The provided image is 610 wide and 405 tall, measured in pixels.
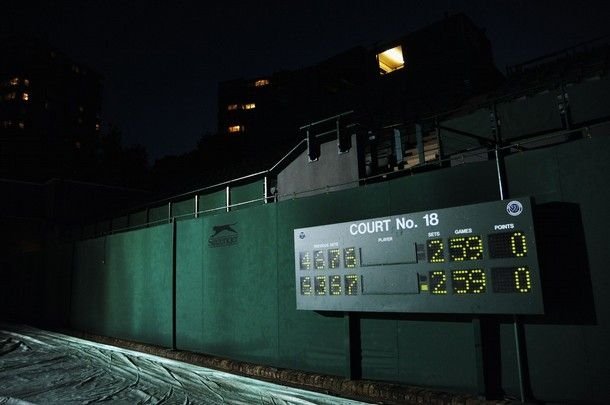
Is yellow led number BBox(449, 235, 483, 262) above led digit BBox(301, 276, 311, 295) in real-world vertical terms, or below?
above

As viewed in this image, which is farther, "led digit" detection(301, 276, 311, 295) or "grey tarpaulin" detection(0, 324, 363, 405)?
"led digit" detection(301, 276, 311, 295)

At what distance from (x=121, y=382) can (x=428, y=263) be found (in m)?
5.75

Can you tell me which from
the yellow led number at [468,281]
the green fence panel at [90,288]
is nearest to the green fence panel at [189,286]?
the green fence panel at [90,288]

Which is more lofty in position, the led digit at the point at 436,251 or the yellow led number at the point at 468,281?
the led digit at the point at 436,251

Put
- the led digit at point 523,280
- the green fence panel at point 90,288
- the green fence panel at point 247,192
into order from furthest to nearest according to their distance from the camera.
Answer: the green fence panel at point 247,192, the green fence panel at point 90,288, the led digit at point 523,280

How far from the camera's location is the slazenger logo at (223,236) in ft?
29.9

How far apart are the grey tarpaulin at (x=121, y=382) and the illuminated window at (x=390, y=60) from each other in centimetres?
2009

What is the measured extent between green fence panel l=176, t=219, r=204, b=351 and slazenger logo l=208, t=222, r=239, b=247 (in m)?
0.42

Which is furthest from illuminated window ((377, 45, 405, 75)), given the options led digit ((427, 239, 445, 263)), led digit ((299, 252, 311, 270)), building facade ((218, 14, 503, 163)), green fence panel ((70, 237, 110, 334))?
led digit ((427, 239, 445, 263))

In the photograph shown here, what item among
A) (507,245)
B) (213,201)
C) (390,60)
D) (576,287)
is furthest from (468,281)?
(390,60)

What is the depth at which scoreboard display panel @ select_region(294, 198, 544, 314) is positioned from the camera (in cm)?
470

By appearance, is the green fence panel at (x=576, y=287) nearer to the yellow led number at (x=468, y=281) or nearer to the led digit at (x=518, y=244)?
the led digit at (x=518, y=244)

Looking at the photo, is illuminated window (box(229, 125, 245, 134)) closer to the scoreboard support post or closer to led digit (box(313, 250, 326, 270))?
led digit (box(313, 250, 326, 270))

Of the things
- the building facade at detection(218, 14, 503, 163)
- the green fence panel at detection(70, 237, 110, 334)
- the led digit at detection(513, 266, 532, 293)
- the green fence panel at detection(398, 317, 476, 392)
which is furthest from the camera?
the building facade at detection(218, 14, 503, 163)
